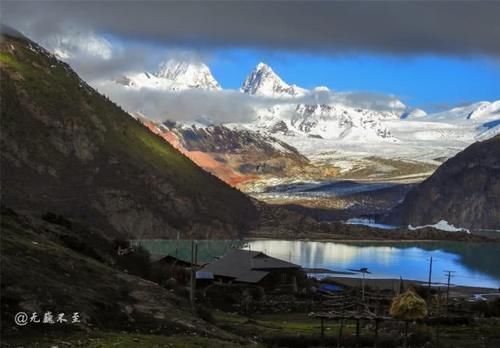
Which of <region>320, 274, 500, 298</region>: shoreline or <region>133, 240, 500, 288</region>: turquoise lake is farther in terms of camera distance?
<region>133, 240, 500, 288</region>: turquoise lake

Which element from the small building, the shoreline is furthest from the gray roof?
the shoreline

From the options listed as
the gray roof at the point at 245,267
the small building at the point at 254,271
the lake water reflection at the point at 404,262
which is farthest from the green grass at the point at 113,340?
the lake water reflection at the point at 404,262

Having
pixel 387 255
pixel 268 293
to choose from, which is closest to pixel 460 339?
pixel 268 293

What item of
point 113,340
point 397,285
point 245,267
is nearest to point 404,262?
point 397,285

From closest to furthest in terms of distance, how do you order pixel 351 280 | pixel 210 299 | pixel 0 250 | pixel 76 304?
1. pixel 76 304
2. pixel 0 250
3. pixel 210 299
4. pixel 351 280

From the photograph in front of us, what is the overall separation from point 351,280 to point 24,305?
9084 cm

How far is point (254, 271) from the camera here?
3204 inches

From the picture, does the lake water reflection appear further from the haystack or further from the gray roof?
the haystack

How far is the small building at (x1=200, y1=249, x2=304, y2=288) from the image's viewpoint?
262 feet

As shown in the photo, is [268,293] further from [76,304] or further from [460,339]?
[76,304]

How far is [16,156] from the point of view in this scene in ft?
634

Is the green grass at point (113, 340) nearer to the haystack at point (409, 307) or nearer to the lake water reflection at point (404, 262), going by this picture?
the haystack at point (409, 307)

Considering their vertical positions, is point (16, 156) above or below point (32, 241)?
above

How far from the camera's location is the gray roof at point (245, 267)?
3152 inches
